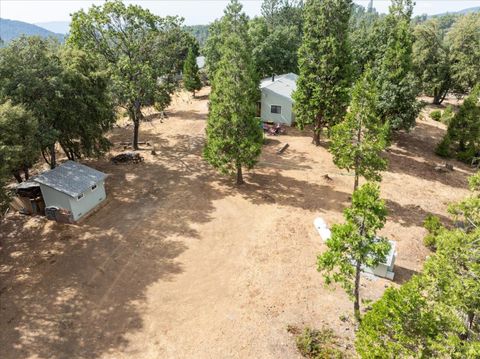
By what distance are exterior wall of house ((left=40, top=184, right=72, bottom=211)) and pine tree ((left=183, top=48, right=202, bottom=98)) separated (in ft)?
138

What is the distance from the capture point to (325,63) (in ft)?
108

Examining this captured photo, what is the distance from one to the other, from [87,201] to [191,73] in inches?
1663

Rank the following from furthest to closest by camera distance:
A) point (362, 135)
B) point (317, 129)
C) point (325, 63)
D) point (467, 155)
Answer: point (317, 129), point (467, 155), point (325, 63), point (362, 135)

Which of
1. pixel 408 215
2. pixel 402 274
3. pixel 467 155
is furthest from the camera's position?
pixel 467 155

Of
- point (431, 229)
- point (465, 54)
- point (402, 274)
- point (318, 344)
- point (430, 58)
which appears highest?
point (465, 54)

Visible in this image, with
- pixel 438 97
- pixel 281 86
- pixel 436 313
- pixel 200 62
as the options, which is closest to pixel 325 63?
pixel 281 86

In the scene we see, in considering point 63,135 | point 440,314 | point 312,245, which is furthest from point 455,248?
point 63,135

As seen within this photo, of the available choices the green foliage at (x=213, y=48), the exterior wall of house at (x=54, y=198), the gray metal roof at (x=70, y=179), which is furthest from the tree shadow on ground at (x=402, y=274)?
the green foliage at (x=213, y=48)

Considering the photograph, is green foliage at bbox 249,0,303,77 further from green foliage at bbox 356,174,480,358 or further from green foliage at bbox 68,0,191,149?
green foliage at bbox 356,174,480,358

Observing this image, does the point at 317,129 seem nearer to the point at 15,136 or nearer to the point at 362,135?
the point at 362,135

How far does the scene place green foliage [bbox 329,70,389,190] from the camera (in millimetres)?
21969

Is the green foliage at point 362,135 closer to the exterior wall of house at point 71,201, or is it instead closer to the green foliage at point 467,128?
the green foliage at point 467,128

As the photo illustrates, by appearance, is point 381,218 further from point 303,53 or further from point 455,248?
point 303,53

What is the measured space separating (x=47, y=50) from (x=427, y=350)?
3006 centimetres
